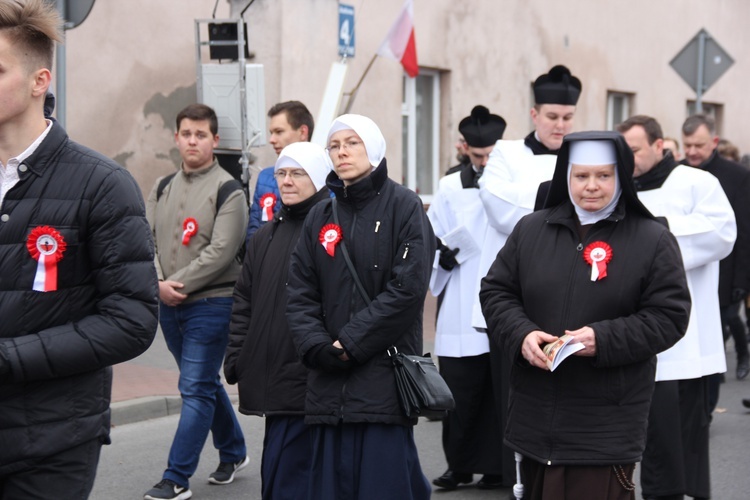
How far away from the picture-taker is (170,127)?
12992mm

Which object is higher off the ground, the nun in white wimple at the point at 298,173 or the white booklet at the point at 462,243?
the nun in white wimple at the point at 298,173

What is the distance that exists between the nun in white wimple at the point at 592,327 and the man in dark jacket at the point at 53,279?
5.32 ft

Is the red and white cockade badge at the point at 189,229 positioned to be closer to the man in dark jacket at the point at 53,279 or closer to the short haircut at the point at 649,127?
the short haircut at the point at 649,127

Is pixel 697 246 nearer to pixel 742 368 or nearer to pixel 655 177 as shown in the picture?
pixel 655 177

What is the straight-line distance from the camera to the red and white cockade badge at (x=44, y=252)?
3066 mm

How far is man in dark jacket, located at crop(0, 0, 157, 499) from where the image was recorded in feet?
9.96

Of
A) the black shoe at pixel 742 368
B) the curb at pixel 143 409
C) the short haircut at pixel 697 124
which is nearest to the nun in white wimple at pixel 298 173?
the curb at pixel 143 409

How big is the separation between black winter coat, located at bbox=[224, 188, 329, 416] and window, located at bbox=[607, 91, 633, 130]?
16.8 m

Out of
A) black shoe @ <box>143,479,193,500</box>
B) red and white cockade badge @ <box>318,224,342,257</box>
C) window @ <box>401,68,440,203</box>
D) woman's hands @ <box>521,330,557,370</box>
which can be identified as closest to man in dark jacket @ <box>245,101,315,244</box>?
black shoe @ <box>143,479,193,500</box>

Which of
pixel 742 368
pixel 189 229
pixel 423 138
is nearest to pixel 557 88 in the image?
pixel 189 229

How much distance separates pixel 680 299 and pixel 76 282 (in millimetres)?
2203

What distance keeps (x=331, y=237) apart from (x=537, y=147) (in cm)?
183

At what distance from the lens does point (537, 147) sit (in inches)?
241

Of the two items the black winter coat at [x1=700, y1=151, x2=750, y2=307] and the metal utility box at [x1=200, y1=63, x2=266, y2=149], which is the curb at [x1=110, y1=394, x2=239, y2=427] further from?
the black winter coat at [x1=700, y1=151, x2=750, y2=307]
